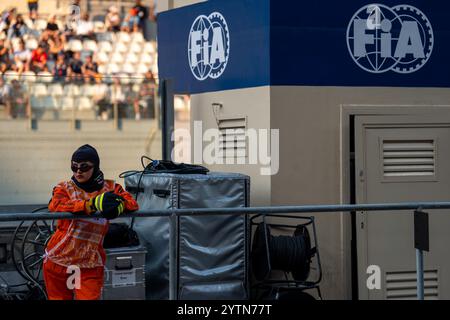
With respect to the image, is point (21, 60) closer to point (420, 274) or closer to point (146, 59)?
point (146, 59)

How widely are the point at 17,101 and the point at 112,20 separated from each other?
10.8 m

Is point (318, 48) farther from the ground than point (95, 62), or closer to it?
closer to it

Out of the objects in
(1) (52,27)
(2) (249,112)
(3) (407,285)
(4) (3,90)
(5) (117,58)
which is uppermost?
(1) (52,27)

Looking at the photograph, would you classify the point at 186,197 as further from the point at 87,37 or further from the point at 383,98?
the point at 87,37

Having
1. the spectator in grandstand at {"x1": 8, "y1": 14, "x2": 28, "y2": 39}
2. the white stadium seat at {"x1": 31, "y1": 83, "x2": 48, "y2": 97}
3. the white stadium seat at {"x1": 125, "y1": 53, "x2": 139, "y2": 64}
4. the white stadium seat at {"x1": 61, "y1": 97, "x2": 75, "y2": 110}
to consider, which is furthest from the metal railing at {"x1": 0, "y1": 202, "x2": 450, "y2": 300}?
the white stadium seat at {"x1": 125, "y1": 53, "x2": 139, "y2": 64}

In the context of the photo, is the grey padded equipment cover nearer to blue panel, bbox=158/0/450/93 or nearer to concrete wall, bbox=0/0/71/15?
blue panel, bbox=158/0/450/93

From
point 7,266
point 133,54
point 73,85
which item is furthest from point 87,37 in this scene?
point 7,266

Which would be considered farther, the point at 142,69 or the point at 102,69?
the point at 142,69

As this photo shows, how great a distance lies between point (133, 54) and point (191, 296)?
13.6 metres

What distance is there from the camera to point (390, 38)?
8.58 meters

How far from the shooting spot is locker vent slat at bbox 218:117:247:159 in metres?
8.64

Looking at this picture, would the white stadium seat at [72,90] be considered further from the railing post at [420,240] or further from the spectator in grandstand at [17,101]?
the railing post at [420,240]

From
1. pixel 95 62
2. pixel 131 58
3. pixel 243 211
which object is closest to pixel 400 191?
pixel 243 211

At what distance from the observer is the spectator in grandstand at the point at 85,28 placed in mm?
20250
